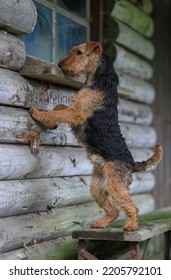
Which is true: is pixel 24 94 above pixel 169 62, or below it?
below

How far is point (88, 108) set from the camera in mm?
3299

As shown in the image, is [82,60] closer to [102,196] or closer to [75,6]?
[102,196]

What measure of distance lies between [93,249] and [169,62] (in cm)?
337

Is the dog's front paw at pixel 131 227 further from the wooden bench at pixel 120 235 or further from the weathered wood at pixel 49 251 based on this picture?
the weathered wood at pixel 49 251

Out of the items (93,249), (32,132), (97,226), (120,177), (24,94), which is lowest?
(93,249)

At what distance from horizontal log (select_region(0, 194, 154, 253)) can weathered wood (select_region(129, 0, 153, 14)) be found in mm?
2390

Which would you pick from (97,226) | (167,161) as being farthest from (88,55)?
(167,161)

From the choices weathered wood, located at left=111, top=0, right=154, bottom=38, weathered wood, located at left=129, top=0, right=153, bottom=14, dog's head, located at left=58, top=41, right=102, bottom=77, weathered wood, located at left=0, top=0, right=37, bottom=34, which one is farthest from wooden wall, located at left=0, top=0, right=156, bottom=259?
weathered wood, located at left=129, top=0, right=153, bottom=14

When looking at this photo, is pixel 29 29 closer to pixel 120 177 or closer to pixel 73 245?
pixel 120 177

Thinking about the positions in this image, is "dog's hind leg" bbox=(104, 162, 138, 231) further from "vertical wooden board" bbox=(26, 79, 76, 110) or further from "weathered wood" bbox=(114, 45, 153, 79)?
"weathered wood" bbox=(114, 45, 153, 79)

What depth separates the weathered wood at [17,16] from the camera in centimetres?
327

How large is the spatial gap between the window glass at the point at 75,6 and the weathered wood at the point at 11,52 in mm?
1092

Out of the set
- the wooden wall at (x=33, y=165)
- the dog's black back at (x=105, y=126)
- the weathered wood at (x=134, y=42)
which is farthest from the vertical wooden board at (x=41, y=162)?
the weathered wood at (x=134, y=42)

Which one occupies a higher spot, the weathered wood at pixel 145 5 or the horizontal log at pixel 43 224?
the weathered wood at pixel 145 5
